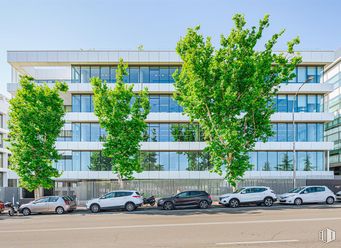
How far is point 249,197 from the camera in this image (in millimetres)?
24844

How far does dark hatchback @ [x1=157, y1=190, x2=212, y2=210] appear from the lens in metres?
24.5

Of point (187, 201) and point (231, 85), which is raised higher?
point (231, 85)

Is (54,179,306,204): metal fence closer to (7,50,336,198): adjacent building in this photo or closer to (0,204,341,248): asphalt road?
(7,50,336,198): adjacent building

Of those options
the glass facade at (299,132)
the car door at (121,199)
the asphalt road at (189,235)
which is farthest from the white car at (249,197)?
the glass facade at (299,132)

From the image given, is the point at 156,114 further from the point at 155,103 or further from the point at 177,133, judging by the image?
the point at 177,133

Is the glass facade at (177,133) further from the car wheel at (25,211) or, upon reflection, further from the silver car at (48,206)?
the car wheel at (25,211)

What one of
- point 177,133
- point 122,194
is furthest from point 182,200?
point 177,133

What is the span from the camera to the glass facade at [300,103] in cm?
3778

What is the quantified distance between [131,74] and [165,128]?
720cm

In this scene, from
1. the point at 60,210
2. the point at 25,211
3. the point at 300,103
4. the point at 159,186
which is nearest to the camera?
the point at 60,210

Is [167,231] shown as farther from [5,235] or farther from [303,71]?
[303,71]

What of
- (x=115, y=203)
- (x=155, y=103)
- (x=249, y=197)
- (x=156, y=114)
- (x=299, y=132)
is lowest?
(x=115, y=203)

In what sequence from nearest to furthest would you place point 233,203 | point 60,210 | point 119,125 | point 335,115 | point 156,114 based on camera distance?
point 60,210
point 233,203
point 119,125
point 156,114
point 335,115

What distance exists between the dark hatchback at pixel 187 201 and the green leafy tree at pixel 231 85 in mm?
2907
